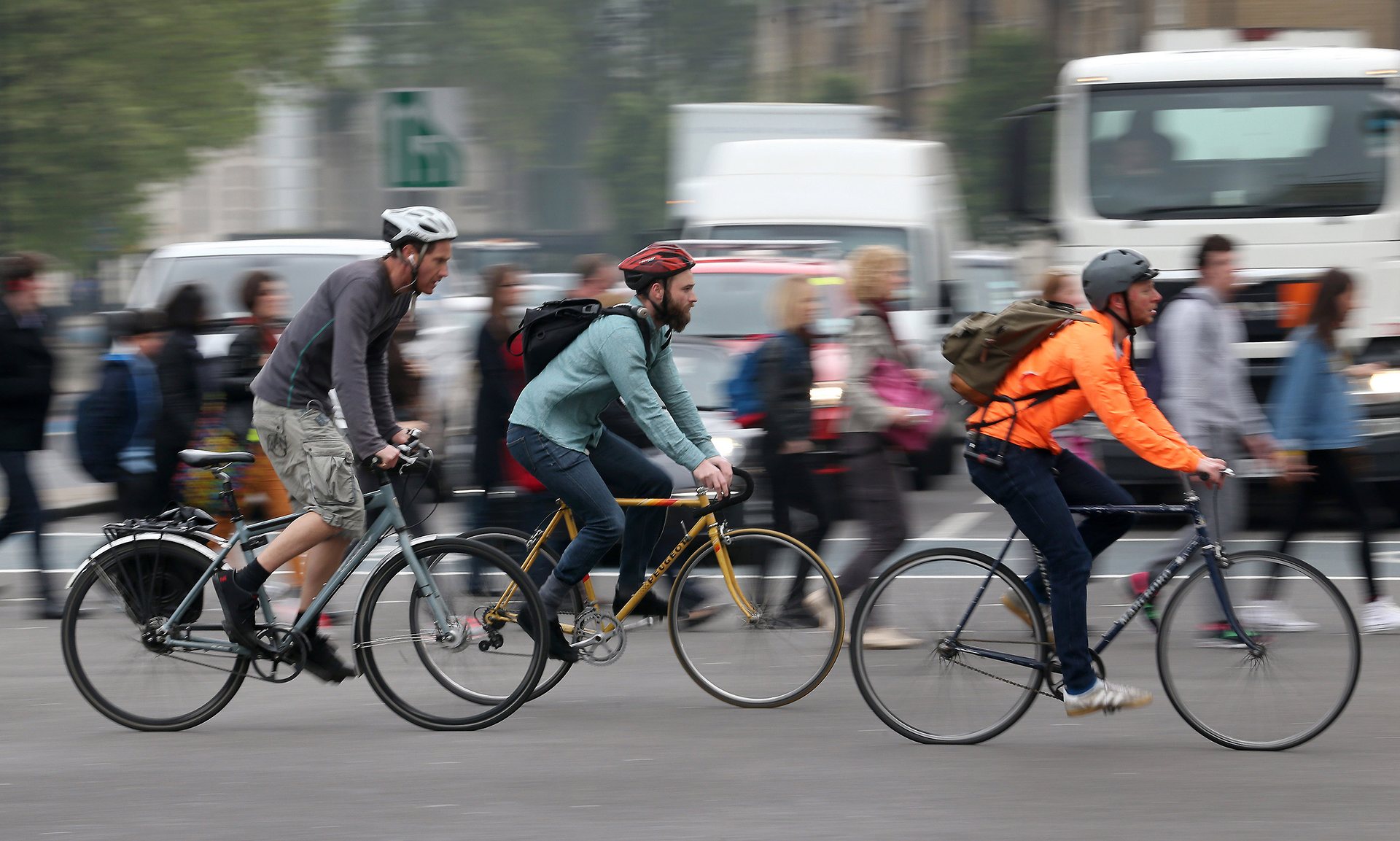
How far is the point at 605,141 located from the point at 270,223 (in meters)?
27.2

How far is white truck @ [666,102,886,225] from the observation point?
63.9ft

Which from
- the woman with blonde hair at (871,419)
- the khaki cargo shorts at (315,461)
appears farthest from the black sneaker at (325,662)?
the woman with blonde hair at (871,419)

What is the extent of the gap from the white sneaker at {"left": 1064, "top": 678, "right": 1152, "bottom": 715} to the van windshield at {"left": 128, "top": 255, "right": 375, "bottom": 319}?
8.40 m

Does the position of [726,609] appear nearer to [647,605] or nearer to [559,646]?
[647,605]

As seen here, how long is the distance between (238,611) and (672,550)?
4.96ft

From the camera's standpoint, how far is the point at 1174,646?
600 centimetres

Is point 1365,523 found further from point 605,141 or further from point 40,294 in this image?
point 605,141

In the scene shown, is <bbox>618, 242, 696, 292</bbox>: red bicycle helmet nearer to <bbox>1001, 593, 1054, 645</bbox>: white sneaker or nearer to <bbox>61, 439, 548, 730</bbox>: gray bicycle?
<bbox>61, 439, 548, 730</bbox>: gray bicycle

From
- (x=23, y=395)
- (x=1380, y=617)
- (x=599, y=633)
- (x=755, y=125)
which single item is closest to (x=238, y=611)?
(x=599, y=633)

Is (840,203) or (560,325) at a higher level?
(840,203)

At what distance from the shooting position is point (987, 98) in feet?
153

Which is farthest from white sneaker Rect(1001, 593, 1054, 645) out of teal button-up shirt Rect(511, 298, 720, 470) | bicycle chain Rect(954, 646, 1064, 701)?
teal button-up shirt Rect(511, 298, 720, 470)

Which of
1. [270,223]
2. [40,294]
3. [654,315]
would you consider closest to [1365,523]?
[654,315]

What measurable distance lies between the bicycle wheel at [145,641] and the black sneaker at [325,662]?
0.75 ft
